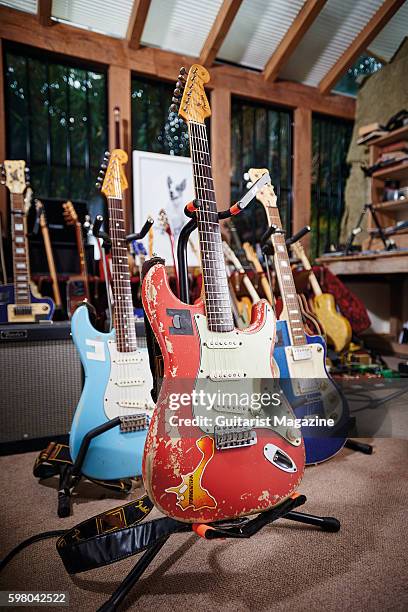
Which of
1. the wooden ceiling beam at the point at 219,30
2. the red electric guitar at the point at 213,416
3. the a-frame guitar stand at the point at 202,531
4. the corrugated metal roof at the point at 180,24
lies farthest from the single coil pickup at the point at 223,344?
the corrugated metal roof at the point at 180,24

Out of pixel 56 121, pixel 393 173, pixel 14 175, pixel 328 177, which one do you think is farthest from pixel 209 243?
pixel 328 177

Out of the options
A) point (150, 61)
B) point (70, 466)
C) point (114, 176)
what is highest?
point (150, 61)

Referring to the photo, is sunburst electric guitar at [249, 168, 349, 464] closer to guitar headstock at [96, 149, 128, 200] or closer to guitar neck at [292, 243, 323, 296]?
guitar headstock at [96, 149, 128, 200]

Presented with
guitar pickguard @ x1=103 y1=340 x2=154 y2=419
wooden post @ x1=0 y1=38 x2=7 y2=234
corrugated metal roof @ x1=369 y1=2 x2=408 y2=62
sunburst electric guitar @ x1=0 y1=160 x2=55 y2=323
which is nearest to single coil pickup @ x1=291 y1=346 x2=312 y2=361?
guitar pickguard @ x1=103 y1=340 x2=154 y2=419

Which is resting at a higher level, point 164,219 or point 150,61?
point 150,61

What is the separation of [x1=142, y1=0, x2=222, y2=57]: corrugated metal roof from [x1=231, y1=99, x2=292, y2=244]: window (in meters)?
0.70

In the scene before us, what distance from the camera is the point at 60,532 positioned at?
1179 mm

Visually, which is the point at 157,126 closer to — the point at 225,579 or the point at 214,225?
the point at 214,225

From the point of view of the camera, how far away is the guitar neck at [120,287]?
4.86 feet

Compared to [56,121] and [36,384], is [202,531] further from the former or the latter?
[56,121]

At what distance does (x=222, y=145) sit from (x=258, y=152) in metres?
0.50

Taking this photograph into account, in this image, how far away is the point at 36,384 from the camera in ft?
5.84

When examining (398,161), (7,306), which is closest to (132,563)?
(7,306)

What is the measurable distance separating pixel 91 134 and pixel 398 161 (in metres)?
2.78
